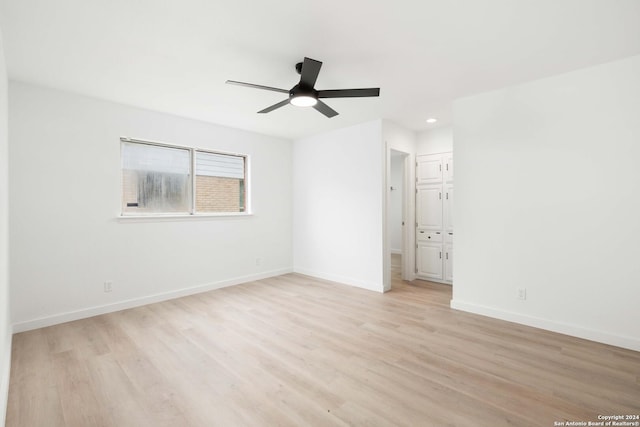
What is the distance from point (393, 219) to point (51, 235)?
7.38 m

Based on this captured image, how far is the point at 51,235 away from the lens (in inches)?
129

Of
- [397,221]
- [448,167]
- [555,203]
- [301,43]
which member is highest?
[301,43]

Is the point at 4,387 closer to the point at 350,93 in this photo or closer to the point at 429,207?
the point at 350,93

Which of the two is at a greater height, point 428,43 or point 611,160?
point 428,43

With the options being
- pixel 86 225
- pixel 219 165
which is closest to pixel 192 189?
pixel 219 165

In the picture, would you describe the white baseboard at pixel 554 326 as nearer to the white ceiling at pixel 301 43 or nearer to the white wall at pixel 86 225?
the white ceiling at pixel 301 43

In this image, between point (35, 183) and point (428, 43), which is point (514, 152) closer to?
point (428, 43)

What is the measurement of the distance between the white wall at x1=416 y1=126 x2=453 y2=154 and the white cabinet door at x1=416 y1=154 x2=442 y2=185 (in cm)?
11

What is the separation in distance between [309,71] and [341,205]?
9.49 ft

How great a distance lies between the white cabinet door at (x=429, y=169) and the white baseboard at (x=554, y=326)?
7.36 feet

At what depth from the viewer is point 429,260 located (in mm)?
5199

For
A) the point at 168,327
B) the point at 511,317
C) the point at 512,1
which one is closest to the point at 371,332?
the point at 511,317

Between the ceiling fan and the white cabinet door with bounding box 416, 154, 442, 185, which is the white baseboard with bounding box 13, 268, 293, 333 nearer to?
the ceiling fan

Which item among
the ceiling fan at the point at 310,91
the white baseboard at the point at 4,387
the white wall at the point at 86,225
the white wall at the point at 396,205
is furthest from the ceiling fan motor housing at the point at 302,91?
the white wall at the point at 396,205
